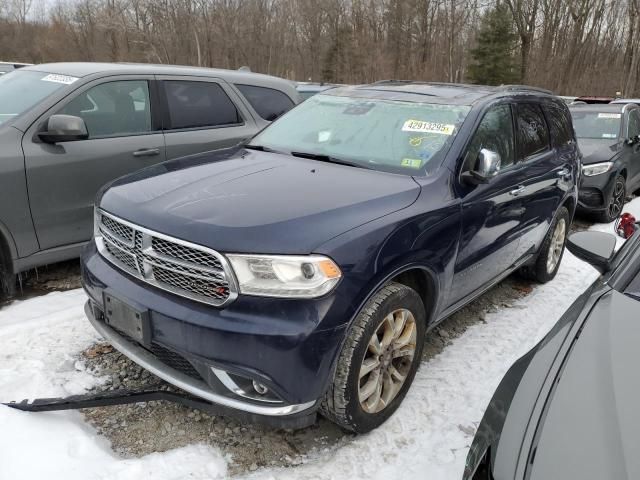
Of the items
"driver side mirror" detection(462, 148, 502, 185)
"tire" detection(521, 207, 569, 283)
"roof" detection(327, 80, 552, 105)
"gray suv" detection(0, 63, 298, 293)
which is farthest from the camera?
"tire" detection(521, 207, 569, 283)

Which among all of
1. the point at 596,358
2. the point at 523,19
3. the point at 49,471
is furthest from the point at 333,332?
the point at 523,19

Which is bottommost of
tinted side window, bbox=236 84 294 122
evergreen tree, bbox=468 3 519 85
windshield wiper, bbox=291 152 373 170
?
windshield wiper, bbox=291 152 373 170

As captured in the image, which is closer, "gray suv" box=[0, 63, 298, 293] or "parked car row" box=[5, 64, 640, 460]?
"parked car row" box=[5, 64, 640, 460]

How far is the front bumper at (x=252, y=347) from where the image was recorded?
2188 mm

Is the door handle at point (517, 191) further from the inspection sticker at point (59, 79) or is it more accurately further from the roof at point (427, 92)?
the inspection sticker at point (59, 79)

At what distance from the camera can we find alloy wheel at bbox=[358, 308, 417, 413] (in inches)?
102

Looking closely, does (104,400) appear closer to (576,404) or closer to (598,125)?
(576,404)

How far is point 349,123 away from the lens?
358cm

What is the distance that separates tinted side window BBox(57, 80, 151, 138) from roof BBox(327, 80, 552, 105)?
5.60 ft

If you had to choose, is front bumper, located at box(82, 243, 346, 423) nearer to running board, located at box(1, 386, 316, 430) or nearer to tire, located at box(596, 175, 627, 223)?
running board, located at box(1, 386, 316, 430)

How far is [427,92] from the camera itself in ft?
12.4

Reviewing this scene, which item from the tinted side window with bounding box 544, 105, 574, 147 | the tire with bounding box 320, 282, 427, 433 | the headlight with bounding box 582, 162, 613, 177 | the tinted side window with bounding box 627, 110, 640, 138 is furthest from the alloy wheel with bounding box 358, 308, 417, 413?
the tinted side window with bounding box 627, 110, 640, 138

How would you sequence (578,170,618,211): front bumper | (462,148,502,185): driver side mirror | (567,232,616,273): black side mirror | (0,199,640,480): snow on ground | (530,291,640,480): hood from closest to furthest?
(530,291,640,480): hood < (0,199,640,480): snow on ground < (567,232,616,273): black side mirror < (462,148,502,185): driver side mirror < (578,170,618,211): front bumper

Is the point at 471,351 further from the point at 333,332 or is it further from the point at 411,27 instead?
the point at 411,27
